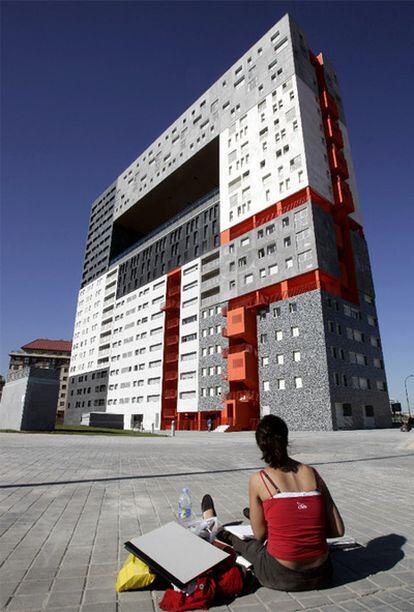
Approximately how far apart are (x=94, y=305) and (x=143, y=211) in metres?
24.5

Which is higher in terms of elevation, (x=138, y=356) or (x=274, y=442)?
(x=138, y=356)

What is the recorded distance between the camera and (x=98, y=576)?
3129mm

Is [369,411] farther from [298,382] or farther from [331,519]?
[331,519]

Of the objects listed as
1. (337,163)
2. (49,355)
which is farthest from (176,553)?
(49,355)

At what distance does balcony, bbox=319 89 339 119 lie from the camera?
4701 cm

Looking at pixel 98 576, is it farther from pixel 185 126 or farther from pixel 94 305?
pixel 94 305

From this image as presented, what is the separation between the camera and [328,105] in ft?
154

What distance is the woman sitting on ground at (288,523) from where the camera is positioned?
2.79m

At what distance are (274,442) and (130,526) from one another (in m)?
2.73

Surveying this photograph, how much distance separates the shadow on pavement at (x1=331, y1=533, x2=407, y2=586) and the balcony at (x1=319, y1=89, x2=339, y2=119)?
53.6 metres

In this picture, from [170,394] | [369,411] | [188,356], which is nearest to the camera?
[369,411]

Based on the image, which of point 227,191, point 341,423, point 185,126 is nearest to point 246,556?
point 341,423

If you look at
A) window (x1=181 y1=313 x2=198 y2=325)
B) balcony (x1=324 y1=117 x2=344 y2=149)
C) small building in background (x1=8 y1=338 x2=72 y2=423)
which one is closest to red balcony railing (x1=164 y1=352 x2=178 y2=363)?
window (x1=181 y1=313 x2=198 y2=325)

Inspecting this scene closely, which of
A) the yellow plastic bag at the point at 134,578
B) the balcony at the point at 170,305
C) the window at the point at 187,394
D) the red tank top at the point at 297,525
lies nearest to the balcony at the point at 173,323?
the balcony at the point at 170,305
